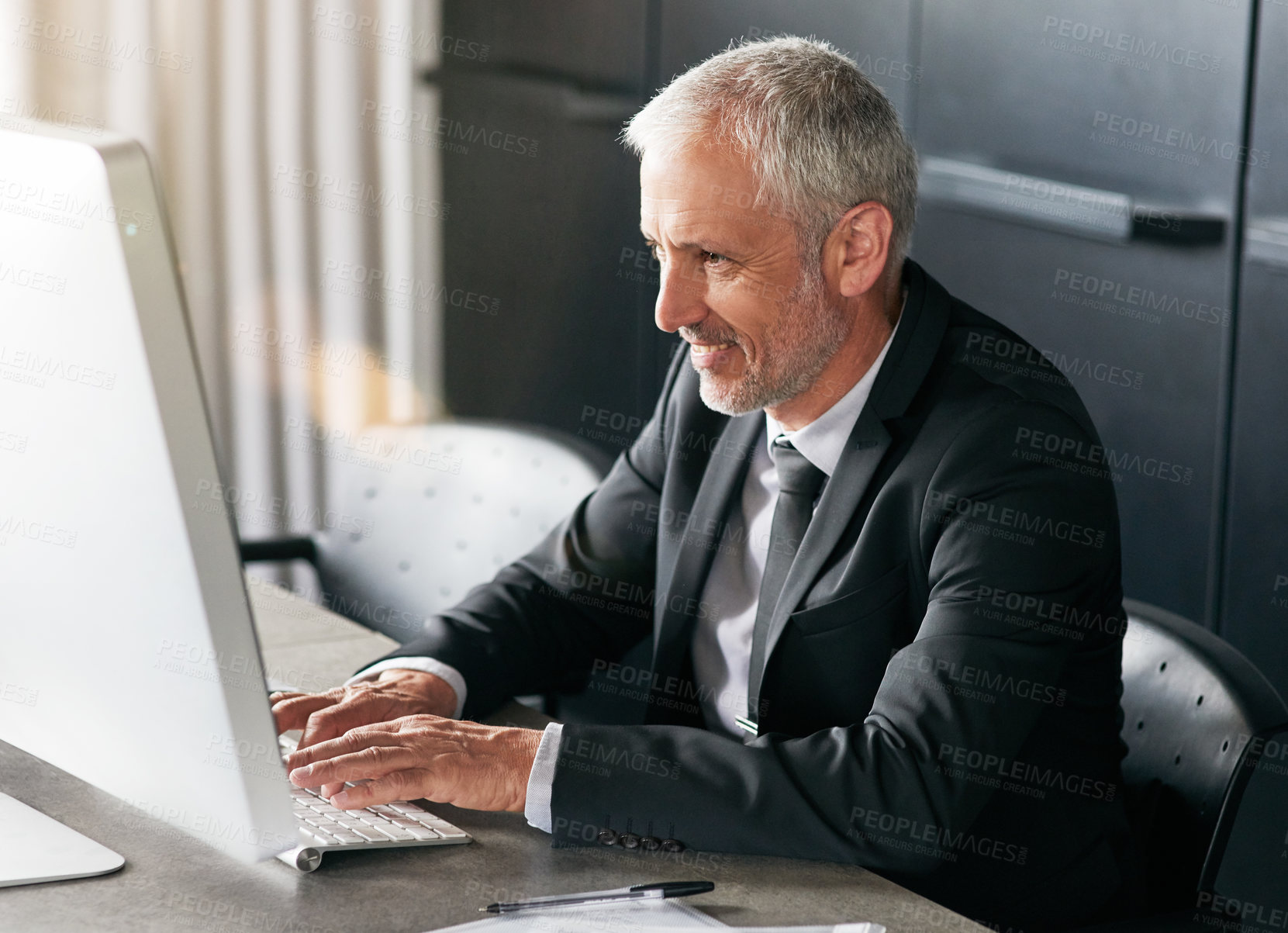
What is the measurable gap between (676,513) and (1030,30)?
1.48 meters

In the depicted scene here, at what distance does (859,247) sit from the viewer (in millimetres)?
1433

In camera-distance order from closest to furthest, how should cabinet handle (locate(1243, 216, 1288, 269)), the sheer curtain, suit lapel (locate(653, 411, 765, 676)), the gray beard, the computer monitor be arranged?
the computer monitor → the gray beard → suit lapel (locate(653, 411, 765, 676)) → cabinet handle (locate(1243, 216, 1288, 269)) → the sheer curtain

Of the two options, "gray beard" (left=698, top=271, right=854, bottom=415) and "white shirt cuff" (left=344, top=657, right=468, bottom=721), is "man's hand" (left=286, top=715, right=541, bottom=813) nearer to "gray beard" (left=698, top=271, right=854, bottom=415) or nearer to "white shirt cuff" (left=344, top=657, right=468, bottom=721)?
"white shirt cuff" (left=344, top=657, right=468, bottom=721)

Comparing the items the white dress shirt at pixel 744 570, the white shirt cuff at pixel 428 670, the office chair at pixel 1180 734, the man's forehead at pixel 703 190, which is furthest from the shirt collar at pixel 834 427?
the white shirt cuff at pixel 428 670

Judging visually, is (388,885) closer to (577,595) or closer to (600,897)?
(600,897)

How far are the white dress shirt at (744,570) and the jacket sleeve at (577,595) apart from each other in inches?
5.2

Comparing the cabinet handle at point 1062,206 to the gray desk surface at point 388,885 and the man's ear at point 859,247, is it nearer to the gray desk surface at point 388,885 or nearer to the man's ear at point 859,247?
the man's ear at point 859,247

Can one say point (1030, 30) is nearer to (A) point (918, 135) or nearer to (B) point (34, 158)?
(A) point (918, 135)

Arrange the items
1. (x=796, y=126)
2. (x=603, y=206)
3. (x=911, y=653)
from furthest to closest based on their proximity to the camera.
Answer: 1. (x=603, y=206)
2. (x=796, y=126)
3. (x=911, y=653)

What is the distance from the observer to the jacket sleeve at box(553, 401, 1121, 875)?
1.09m

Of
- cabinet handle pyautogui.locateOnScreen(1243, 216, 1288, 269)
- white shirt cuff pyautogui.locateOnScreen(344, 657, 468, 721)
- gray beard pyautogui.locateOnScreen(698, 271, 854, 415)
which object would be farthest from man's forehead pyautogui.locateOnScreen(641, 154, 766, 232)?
cabinet handle pyautogui.locateOnScreen(1243, 216, 1288, 269)

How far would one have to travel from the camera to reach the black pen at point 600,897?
0.96 metres

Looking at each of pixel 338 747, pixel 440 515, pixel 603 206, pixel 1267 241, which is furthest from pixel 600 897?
pixel 603 206

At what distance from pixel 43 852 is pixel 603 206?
2.87 meters
